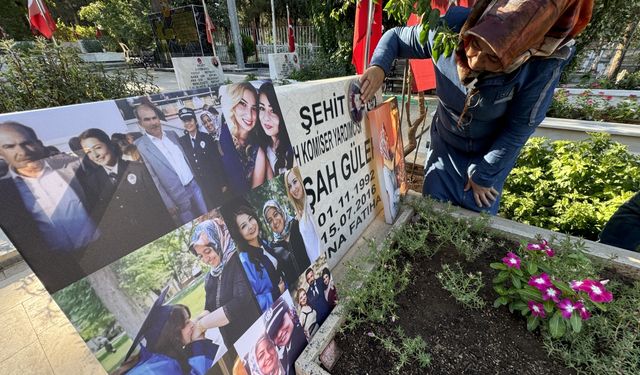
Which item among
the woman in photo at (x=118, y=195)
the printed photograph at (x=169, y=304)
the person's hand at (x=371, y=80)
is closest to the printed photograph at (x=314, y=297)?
the printed photograph at (x=169, y=304)

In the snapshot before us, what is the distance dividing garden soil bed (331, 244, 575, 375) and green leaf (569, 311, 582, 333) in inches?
6.0

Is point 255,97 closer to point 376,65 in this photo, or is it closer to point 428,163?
point 376,65

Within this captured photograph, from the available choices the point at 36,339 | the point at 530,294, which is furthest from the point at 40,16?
the point at 530,294

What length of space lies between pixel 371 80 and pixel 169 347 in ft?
5.35

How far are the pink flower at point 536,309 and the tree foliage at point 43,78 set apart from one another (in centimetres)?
482

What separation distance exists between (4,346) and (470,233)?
3.02m

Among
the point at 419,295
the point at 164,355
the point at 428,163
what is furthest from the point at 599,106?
the point at 164,355

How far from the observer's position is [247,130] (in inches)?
39.6

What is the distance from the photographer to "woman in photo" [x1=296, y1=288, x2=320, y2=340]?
112 centimetres

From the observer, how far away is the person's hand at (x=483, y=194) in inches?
72.2

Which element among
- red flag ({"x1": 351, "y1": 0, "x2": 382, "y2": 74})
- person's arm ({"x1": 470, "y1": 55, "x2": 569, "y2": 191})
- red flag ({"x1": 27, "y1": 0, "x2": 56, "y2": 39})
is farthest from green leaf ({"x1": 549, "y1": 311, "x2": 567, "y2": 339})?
red flag ({"x1": 27, "y1": 0, "x2": 56, "y2": 39})

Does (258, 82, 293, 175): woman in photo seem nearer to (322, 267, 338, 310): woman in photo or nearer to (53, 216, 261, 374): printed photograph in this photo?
(53, 216, 261, 374): printed photograph

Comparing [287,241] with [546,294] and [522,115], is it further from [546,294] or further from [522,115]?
[522,115]

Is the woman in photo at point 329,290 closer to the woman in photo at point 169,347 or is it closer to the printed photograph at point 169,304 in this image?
the printed photograph at point 169,304
